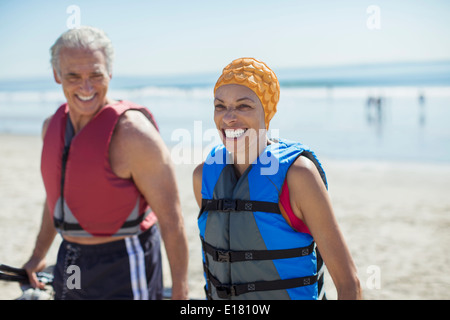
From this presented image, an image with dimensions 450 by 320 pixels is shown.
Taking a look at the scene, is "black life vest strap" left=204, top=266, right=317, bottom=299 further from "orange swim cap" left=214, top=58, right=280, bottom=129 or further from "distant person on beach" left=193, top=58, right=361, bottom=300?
"orange swim cap" left=214, top=58, right=280, bottom=129

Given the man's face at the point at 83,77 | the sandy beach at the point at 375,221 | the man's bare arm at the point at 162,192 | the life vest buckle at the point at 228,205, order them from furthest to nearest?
the sandy beach at the point at 375,221 → the man's face at the point at 83,77 → the man's bare arm at the point at 162,192 → the life vest buckle at the point at 228,205

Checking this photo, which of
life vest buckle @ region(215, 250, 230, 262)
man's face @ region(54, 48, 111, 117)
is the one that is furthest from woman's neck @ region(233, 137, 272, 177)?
man's face @ region(54, 48, 111, 117)

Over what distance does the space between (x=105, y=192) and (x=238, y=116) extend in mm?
1112

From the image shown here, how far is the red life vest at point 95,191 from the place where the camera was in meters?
2.80

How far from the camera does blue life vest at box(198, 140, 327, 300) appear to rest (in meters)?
2.22

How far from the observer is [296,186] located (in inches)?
83.9

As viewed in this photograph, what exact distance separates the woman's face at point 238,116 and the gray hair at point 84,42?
1103mm

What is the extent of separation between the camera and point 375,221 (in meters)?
7.86

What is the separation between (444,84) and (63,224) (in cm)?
4549

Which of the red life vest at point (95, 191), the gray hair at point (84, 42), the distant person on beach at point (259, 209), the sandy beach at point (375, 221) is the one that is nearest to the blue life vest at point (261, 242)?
the distant person on beach at point (259, 209)

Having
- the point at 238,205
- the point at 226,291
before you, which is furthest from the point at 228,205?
the point at 226,291

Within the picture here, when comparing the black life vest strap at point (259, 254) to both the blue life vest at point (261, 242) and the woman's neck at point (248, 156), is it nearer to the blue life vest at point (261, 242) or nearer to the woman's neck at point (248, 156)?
the blue life vest at point (261, 242)

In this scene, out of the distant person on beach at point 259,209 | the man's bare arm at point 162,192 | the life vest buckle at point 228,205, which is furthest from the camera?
the man's bare arm at point 162,192

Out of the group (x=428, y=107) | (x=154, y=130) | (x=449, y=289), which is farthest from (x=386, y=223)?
(x=428, y=107)
